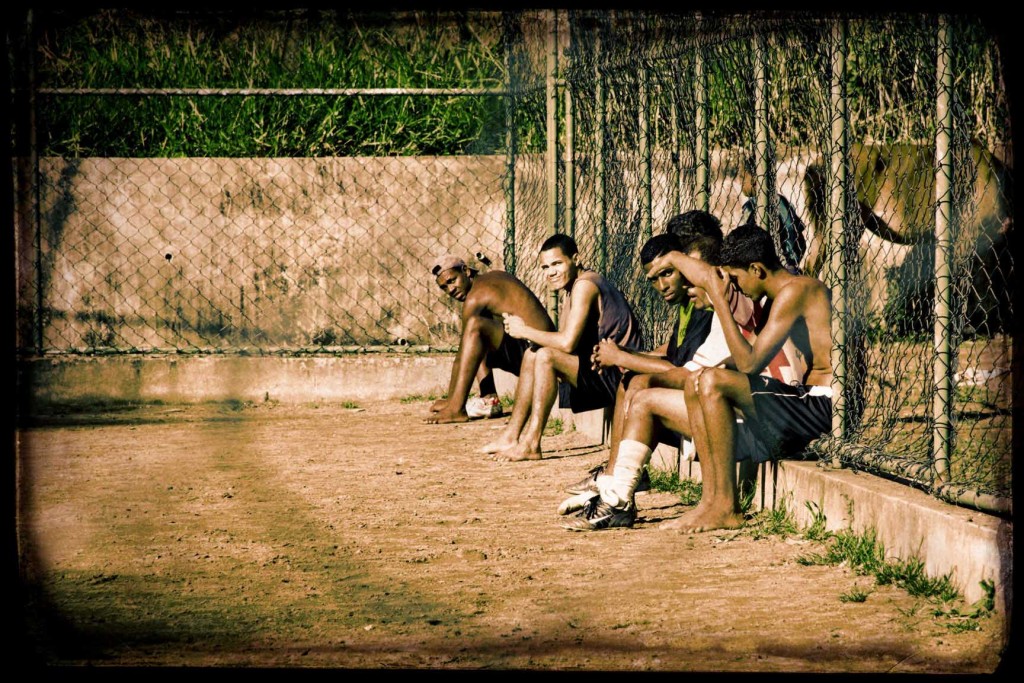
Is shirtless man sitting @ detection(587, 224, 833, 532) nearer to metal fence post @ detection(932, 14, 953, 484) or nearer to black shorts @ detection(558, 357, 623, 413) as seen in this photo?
metal fence post @ detection(932, 14, 953, 484)

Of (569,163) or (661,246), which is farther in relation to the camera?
(569,163)

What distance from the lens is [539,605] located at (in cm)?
412

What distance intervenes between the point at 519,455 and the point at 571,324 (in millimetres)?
883

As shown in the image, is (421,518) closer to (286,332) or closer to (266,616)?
(266,616)

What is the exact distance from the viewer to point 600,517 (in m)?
5.25

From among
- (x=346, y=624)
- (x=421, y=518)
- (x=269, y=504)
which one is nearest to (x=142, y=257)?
(x=269, y=504)

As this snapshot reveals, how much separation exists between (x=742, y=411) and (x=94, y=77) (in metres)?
7.19

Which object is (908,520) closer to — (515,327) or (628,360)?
(628,360)

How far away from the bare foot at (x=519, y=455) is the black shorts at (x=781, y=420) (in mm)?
2066

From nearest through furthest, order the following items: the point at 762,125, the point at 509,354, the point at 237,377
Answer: the point at 762,125 < the point at 509,354 < the point at 237,377

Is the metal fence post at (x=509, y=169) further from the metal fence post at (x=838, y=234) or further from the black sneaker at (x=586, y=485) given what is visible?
the metal fence post at (x=838, y=234)

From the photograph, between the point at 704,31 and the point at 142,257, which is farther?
the point at 142,257

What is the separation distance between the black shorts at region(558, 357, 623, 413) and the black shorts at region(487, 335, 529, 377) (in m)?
→ 1.75

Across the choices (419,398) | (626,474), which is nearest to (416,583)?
(626,474)
